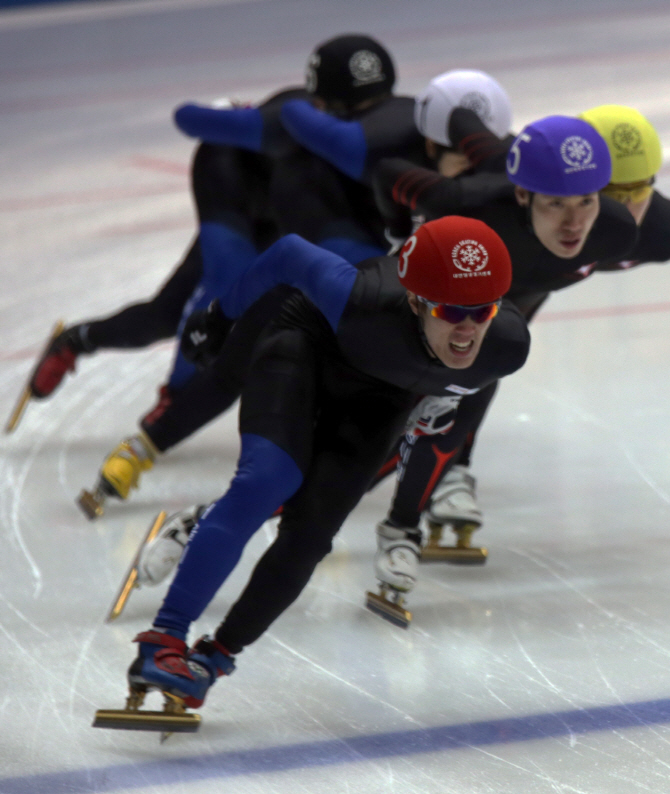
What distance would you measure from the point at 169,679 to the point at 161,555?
31.2 inches

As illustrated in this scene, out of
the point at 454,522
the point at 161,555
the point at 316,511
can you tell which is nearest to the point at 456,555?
the point at 454,522

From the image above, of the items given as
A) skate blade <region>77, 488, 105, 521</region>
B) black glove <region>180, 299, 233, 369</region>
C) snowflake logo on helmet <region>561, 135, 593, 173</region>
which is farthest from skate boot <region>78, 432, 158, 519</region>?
snowflake logo on helmet <region>561, 135, 593, 173</region>

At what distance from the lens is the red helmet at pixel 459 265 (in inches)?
96.2

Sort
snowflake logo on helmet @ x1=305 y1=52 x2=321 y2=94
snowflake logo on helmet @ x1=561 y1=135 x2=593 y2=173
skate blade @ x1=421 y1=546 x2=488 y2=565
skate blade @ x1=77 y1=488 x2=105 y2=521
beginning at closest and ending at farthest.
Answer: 1. snowflake logo on helmet @ x1=561 y1=135 x2=593 y2=173
2. skate blade @ x1=421 y1=546 x2=488 y2=565
3. skate blade @ x1=77 y1=488 x2=105 y2=521
4. snowflake logo on helmet @ x1=305 y1=52 x2=321 y2=94

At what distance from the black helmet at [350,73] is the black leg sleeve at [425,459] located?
49.0 inches

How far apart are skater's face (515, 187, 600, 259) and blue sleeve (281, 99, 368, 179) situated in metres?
0.75

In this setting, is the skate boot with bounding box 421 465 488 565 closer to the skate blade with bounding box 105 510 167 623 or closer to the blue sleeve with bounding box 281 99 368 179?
the skate blade with bounding box 105 510 167 623

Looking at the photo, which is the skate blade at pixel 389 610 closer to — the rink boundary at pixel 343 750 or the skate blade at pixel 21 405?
the rink boundary at pixel 343 750

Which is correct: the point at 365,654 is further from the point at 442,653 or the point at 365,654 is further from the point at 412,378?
the point at 412,378

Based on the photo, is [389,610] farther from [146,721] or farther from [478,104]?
[478,104]

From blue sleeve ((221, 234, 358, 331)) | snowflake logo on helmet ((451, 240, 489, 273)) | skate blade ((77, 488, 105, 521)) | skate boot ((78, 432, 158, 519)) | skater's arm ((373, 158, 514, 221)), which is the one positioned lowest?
skate blade ((77, 488, 105, 521))

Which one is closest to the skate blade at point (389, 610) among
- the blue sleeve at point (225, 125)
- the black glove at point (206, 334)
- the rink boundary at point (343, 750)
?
the rink boundary at point (343, 750)

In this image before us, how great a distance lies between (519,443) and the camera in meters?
4.32

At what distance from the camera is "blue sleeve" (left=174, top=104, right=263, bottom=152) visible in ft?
13.1
